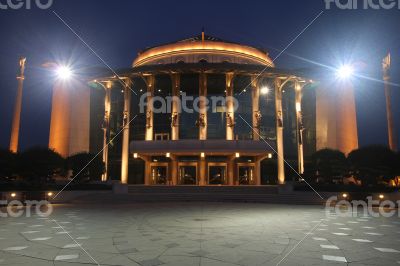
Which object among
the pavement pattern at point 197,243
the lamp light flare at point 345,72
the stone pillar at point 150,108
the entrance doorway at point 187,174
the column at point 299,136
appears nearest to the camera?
the pavement pattern at point 197,243

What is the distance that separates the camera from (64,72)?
153 feet

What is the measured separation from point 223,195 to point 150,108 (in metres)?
19.2

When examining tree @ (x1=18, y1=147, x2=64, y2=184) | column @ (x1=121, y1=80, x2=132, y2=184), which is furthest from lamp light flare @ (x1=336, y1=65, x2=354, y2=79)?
tree @ (x1=18, y1=147, x2=64, y2=184)

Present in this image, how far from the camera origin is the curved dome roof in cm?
4624

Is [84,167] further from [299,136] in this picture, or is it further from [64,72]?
[299,136]

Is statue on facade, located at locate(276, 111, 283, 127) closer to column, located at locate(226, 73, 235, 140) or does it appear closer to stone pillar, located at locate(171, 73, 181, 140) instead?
column, located at locate(226, 73, 235, 140)

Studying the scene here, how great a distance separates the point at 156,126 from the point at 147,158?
4.53 metres

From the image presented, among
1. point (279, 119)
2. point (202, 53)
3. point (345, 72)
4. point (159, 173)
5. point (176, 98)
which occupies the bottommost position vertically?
point (159, 173)

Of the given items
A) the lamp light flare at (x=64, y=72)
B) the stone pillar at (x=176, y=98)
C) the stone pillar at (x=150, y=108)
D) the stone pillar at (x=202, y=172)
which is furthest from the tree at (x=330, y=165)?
the lamp light flare at (x=64, y=72)

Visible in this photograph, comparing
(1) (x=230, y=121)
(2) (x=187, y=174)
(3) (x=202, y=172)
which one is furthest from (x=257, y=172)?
(2) (x=187, y=174)

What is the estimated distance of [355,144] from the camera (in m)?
47.8

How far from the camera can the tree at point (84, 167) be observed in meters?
35.1

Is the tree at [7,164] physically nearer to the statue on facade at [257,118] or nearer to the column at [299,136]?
the statue on facade at [257,118]

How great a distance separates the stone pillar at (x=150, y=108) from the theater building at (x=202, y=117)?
13cm
